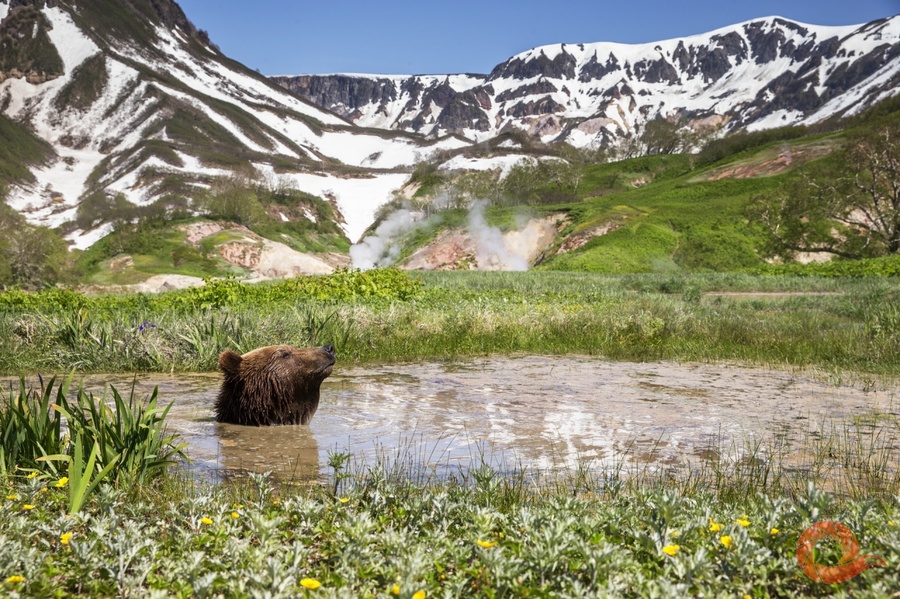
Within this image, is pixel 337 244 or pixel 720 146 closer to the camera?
pixel 720 146

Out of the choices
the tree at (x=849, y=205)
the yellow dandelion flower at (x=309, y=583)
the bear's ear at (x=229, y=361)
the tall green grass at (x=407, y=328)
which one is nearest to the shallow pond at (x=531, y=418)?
the bear's ear at (x=229, y=361)

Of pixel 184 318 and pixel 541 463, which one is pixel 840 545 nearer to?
pixel 541 463

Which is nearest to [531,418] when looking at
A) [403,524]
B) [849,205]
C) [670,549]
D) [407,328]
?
[403,524]

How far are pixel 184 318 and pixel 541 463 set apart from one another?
9065 millimetres

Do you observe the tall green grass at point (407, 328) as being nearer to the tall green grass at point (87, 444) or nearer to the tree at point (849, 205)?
the tall green grass at point (87, 444)

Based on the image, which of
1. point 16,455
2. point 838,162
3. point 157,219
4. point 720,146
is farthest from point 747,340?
point 720,146

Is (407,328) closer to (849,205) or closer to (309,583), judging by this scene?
(309,583)

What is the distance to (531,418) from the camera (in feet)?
26.1

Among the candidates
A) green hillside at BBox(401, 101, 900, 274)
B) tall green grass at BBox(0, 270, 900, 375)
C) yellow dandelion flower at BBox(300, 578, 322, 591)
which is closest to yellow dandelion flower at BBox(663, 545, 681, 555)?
yellow dandelion flower at BBox(300, 578, 322, 591)

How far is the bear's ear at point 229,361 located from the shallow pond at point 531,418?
0.59 metres

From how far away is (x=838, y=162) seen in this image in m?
44.6

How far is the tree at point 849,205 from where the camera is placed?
40.6m

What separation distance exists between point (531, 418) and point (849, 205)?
39423mm

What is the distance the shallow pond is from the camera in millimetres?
6367
